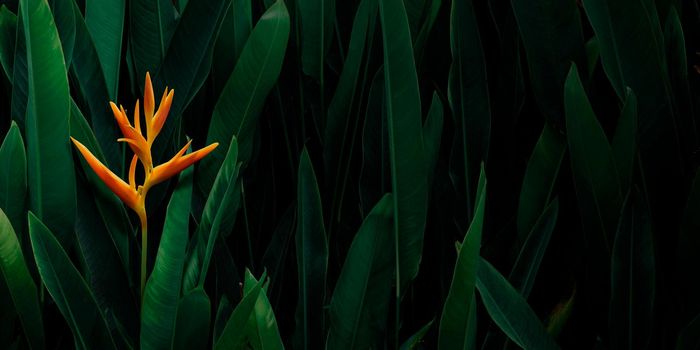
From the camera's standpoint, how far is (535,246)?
2.14ft

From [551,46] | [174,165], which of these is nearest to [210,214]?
[174,165]

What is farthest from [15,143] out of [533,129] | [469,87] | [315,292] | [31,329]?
[533,129]

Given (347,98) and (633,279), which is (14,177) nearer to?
(347,98)

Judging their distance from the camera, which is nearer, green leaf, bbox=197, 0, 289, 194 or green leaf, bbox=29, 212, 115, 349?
green leaf, bbox=29, 212, 115, 349

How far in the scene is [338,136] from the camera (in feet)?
2.38

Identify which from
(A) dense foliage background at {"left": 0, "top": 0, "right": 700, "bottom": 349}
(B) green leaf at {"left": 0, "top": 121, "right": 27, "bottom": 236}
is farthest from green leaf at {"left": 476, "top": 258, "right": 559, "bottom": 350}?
(B) green leaf at {"left": 0, "top": 121, "right": 27, "bottom": 236}

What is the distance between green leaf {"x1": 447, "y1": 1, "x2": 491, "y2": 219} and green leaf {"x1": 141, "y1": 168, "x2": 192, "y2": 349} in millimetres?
270

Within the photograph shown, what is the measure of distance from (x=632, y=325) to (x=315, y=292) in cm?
24

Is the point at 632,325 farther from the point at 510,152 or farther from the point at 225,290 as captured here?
the point at 225,290

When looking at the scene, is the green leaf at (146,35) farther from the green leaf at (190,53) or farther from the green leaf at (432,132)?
the green leaf at (432,132)

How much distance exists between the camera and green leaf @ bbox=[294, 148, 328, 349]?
2.08 feet

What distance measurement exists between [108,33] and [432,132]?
31 cm

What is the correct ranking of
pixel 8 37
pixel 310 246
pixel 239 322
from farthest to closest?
pixel 8 37 < pixel 310 246 < pixel 239 322

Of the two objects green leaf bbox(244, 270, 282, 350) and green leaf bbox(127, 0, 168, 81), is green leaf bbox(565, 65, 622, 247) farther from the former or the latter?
green leaf bbox(127, 0, 168, 81)
